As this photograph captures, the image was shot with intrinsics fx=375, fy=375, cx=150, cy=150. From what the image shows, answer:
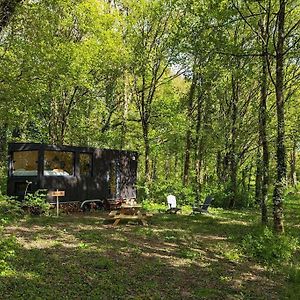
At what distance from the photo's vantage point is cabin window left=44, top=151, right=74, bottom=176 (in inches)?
594

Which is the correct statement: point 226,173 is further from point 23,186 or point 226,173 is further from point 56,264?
point 56,264

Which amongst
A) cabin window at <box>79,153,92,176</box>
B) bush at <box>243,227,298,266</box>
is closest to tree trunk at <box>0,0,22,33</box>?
bush at <box>243,227,298,266</box>

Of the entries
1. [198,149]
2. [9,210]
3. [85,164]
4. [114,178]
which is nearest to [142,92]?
[198,149]

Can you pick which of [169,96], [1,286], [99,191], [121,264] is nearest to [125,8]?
[169,96]

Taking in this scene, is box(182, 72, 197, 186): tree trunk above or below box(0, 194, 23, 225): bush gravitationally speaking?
above

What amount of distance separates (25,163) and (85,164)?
2743 millimetres

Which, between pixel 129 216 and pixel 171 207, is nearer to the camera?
pixel 129 216

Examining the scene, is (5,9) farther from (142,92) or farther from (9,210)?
(142,92)

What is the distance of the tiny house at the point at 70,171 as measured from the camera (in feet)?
48.8

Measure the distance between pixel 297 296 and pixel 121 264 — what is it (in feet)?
11.5

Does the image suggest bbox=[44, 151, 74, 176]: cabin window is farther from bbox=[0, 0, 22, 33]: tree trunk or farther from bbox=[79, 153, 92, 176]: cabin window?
bbox=[0, 0, 22, 33]: tree trunk

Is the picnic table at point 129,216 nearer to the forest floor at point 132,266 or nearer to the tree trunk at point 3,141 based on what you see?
the forest floor at point 132,266

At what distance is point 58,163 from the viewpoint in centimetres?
1562

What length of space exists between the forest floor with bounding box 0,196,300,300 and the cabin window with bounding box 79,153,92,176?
4375mm
